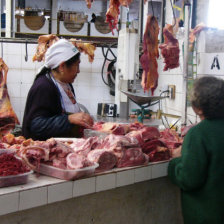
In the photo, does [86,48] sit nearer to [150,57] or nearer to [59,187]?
[150,57]

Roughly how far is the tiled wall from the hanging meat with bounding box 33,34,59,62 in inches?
26.4

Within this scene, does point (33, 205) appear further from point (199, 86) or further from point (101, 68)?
point (101, 68)

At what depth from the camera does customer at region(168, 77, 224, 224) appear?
2348 mm

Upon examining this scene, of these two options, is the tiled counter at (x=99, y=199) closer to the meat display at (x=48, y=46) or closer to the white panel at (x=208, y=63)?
the white panel at (x=208, y=63)

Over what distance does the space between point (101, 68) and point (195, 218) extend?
536cm

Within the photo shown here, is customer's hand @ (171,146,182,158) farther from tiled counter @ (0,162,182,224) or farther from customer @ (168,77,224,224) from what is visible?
customer @ (168,77,224,224)

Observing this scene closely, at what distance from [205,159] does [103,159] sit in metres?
0.64

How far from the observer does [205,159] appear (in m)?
2.34

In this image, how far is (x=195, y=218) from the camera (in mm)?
2490

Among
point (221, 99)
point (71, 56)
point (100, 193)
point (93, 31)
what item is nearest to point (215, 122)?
point (221, 99)

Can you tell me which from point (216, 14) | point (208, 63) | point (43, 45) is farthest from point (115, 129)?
point (43, 45)

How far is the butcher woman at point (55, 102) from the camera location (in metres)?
3.34

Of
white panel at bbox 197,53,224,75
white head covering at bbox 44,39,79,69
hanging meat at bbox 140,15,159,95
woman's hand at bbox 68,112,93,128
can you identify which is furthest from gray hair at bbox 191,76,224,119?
hanging meat at bbox 140,15,159,95

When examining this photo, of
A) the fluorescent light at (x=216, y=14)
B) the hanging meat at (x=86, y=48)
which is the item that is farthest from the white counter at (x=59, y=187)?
the hanging meat at (x=86, y=48)
